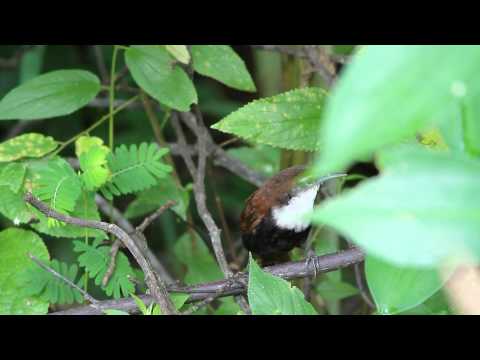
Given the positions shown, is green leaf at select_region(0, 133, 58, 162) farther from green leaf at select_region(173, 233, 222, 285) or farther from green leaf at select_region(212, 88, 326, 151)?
green leaf at select_region(173, 233, 222, 285)

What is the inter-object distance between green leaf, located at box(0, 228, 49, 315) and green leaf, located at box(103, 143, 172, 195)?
0.30 meters

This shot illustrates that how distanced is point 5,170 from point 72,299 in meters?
0.48

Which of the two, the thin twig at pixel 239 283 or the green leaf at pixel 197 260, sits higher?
the thin twig at pixel 239 283

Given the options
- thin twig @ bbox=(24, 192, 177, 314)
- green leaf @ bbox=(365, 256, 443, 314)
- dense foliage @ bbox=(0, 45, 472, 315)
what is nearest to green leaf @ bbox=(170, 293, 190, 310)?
dense foliage @ bbox=(0, 45, 472, 315)

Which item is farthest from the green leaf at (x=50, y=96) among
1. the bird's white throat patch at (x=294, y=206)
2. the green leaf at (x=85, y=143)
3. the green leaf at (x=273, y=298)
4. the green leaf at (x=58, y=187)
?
the green leaf at (x=273, y=298)

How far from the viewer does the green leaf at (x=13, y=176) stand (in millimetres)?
2123

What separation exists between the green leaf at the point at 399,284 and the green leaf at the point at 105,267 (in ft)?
3.54

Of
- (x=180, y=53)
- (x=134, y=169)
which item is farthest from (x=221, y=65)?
(x=134, y=169)

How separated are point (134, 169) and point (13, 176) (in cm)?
38

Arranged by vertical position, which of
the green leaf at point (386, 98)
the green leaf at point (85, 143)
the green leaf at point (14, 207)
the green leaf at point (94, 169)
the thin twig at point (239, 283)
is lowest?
the thin twig at point (239, 283)

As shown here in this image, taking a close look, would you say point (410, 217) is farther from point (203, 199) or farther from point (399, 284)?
point (203, 199)

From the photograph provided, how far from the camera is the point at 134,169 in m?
2.22

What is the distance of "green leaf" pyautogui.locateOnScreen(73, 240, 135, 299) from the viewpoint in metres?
1.98

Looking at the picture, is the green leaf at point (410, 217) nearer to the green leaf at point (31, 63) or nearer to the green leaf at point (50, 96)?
the green leaf at point (50, 96)
